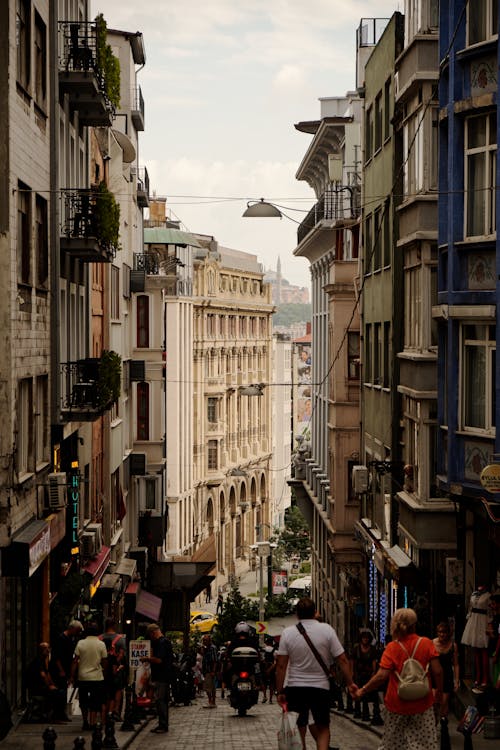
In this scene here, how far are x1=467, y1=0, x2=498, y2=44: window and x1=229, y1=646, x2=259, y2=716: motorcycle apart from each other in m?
11.1

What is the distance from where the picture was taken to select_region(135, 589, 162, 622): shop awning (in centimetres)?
4404

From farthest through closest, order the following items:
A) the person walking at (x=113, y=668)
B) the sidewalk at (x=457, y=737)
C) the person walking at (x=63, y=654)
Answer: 1. the person walking at (x=63, y=654)
2. the person walking at (x=113, y=668)
3. the sidewalk at (x=457, y=737)

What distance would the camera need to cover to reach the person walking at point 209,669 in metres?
29.3

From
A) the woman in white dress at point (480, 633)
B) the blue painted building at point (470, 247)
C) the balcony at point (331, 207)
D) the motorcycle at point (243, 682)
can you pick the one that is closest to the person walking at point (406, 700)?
the woman in white dress at point (480, 633)

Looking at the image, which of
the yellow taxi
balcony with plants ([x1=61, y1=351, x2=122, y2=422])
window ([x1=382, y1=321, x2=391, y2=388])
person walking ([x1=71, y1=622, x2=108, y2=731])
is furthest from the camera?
the yellow taxi

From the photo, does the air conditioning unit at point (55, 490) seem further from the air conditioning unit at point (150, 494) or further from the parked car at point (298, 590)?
the parked car at point (298, 590)

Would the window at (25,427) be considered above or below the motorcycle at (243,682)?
above

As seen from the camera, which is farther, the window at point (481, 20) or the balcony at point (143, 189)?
the balcony at point (143, 189)

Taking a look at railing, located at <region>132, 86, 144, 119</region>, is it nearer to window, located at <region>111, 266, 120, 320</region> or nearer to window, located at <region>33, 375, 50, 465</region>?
window, located at <region>111, 266, 120, 320</region>

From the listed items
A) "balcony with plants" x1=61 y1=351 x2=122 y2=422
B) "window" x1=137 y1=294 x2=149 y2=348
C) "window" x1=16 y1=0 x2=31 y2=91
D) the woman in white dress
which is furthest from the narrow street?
"window" x1=137 y1=294 x2=149 y2=348

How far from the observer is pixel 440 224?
23.5 m

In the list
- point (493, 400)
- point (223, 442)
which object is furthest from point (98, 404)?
point (223, 442)

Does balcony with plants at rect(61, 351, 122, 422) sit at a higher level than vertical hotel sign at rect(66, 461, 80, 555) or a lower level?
higher

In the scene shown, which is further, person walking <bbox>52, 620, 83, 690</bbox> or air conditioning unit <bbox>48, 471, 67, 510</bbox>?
air conditioning unit <bbox>48, 471, 67, 510</bbox>
